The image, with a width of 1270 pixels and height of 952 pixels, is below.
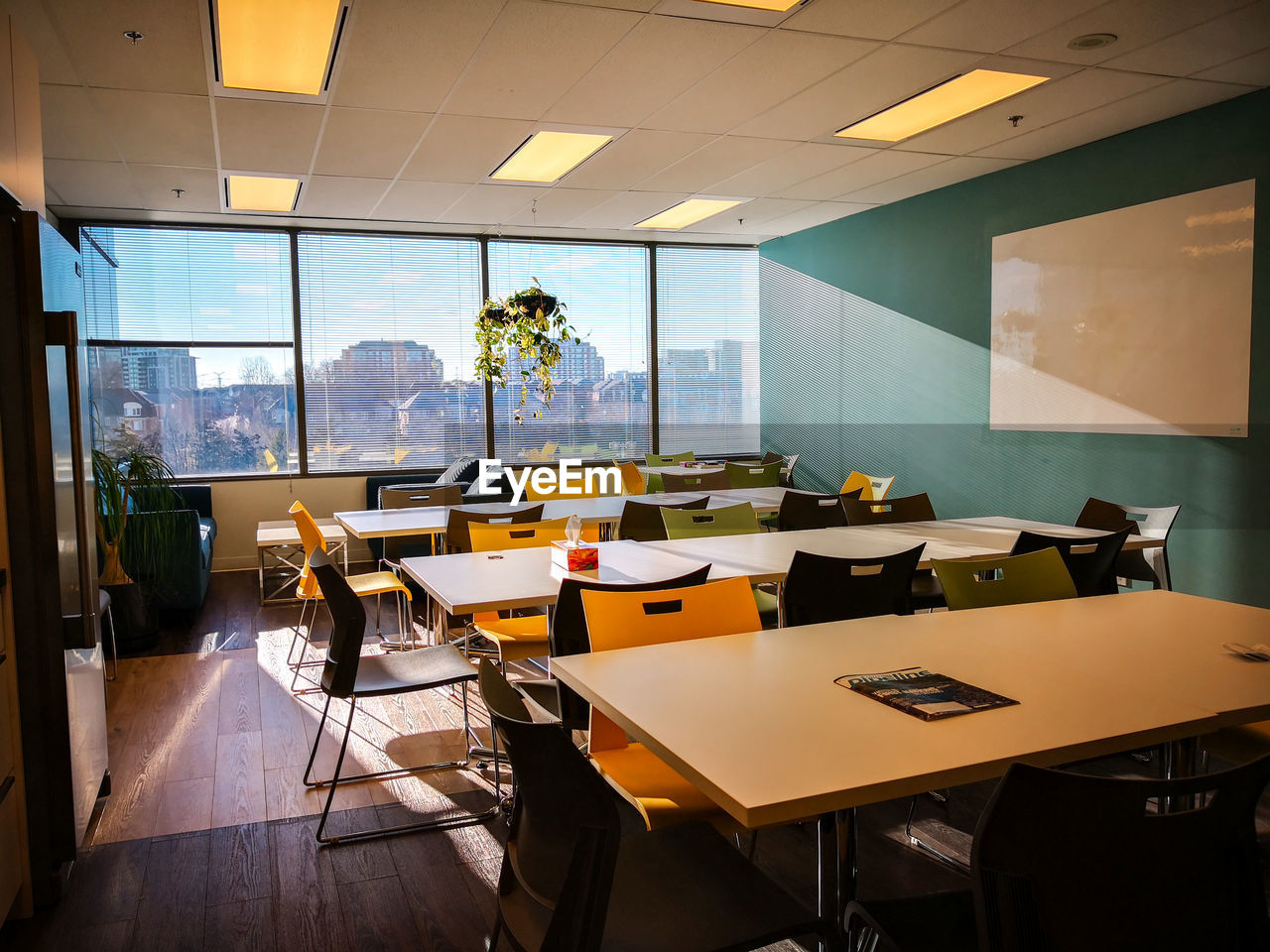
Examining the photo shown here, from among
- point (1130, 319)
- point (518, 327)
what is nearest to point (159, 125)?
point (518, 327)

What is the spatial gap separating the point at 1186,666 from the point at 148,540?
5474mm

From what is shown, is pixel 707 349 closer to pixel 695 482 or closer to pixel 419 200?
pixel 695 482

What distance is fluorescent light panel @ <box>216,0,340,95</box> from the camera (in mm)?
3854

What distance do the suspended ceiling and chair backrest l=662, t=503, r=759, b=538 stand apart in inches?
85.2

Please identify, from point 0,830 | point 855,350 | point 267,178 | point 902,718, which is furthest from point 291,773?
point 855,350

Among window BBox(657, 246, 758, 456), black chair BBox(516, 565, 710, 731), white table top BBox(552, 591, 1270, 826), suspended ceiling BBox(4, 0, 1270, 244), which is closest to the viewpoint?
white table top BBox(552, 591, 1270, 826)

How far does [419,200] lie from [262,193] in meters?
1.18

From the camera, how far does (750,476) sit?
7.19m

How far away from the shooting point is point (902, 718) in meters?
1.72

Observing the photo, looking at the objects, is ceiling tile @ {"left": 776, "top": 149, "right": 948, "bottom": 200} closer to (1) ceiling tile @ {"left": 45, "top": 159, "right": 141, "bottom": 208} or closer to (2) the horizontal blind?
(2) the horizontal blind

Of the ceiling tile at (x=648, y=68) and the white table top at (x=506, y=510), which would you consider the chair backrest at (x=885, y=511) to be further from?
the ceiling tile at (x=648, y=68)

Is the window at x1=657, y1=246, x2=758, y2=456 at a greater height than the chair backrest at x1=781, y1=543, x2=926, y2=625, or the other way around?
the window at x1=657, y1=246, x2=758, y2=456

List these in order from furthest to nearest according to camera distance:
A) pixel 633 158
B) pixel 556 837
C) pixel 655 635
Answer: pixel 633 158, pixel 655 635, pixel 556 837

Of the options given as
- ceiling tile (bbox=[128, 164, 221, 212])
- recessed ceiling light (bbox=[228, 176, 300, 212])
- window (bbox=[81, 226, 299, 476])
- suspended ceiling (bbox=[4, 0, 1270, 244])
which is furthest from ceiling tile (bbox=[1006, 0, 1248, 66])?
window (bbox=[81, 226, 299, 476])
